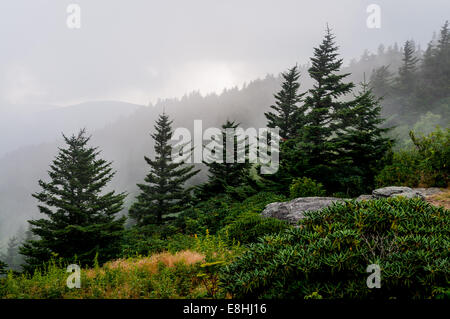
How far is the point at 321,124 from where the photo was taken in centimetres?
1506

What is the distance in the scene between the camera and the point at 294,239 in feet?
12.0

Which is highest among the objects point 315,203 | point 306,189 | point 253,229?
point 306,189

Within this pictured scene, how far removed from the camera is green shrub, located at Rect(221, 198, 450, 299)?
2607 mm

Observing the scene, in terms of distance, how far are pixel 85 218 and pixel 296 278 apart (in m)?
17.9

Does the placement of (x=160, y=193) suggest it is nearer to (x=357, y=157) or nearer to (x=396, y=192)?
(x=357, y=157)

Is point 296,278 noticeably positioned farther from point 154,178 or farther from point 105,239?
point 154,178

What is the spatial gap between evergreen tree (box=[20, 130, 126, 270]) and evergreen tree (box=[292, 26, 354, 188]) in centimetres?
1350

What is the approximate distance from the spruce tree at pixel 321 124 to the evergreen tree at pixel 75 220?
1347cm

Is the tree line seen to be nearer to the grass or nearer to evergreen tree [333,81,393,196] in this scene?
evergreen tree [333,81,393,196]

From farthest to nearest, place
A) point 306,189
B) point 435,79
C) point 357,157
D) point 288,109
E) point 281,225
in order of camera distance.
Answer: point 435,79 → point 288,109 → point 357,157 → point 306,189 → point 281,225

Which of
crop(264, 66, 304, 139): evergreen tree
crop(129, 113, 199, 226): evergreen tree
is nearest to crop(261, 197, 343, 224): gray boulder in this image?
crop(264, 66, 304, 139): evergreen tree

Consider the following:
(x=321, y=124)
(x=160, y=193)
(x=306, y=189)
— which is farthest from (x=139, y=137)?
(x=306, y=189)
